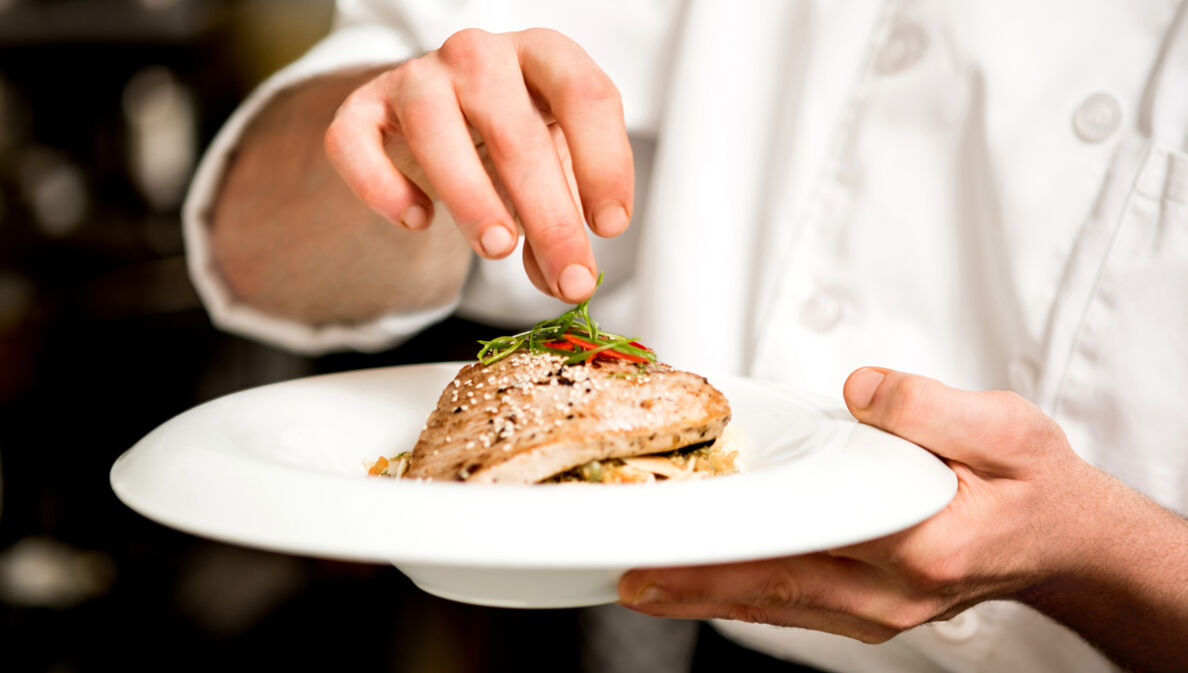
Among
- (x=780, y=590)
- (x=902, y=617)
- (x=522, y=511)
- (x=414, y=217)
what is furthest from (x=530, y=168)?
(x=902, y=617)

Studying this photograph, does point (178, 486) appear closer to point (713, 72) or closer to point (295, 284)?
point (295, 284)

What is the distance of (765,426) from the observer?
1.15 metres

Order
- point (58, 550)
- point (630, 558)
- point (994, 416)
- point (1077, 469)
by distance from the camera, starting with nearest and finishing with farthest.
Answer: point (630, 558), point (994, 416), point (1077, 469), point (58, 550)

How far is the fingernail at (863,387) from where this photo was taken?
3.34 feet

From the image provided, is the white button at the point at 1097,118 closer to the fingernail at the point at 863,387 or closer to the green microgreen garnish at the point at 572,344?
the fingernail at the point at 863,387

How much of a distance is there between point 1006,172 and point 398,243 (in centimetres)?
117

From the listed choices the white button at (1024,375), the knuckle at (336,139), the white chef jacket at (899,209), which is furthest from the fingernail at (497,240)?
the white button at (1024,375)

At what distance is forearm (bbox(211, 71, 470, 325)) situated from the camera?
1766 mm

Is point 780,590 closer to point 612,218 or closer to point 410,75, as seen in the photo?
point 612,218

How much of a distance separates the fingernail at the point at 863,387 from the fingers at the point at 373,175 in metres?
0.56

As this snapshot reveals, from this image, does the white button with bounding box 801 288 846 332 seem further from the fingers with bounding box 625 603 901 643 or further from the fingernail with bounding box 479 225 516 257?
the fingernail with bounding box 479 225 516 257

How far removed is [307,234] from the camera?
183 cm

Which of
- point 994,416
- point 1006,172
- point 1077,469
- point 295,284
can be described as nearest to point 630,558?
point 994,416

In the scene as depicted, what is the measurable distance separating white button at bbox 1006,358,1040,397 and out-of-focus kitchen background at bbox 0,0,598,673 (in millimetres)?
1525
